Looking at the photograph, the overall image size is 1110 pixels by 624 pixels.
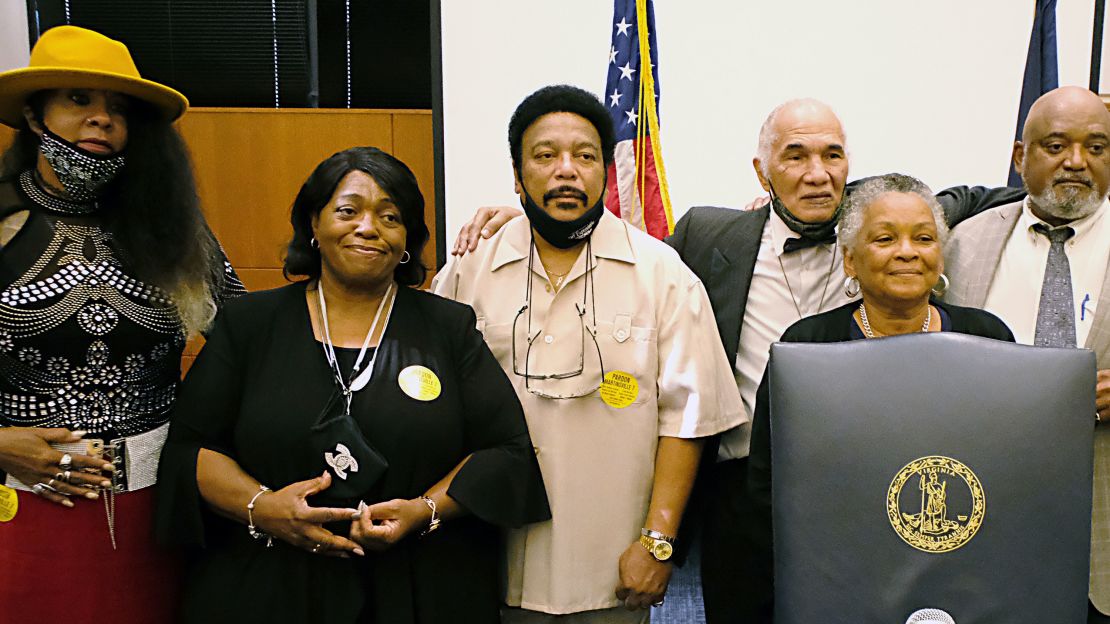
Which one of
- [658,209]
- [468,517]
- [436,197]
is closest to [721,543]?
[468,517]

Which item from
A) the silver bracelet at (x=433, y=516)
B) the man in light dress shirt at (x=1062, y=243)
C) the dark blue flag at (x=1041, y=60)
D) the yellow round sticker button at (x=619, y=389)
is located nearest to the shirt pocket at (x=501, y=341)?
the yellow round sticker button at (x=619, y=389)

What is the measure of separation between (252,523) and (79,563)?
45 cm

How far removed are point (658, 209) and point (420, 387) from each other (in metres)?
1.39

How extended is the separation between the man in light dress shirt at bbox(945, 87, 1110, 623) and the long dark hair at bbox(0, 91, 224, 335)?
1921 millimetres

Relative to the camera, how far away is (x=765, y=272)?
221cm

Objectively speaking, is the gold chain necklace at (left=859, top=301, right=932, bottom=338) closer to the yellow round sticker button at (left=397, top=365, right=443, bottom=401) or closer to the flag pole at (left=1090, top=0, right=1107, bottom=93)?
the yellow round sticker button at (left=397, top=365, right=443, bottom=401)

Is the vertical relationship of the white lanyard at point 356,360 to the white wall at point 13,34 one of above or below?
below

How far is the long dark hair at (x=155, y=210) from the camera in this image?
185 centimetres

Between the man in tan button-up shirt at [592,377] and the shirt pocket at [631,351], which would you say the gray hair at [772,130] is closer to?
the man in tan button-up shirt at [592,377]

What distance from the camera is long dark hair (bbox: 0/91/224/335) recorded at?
6.06 ft

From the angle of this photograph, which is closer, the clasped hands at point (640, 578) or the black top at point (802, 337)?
the black top at point (802, 337)

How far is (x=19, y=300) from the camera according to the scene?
1.71m

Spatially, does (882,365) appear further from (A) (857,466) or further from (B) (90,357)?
(B) (90,357)

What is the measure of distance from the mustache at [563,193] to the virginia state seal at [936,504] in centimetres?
93
